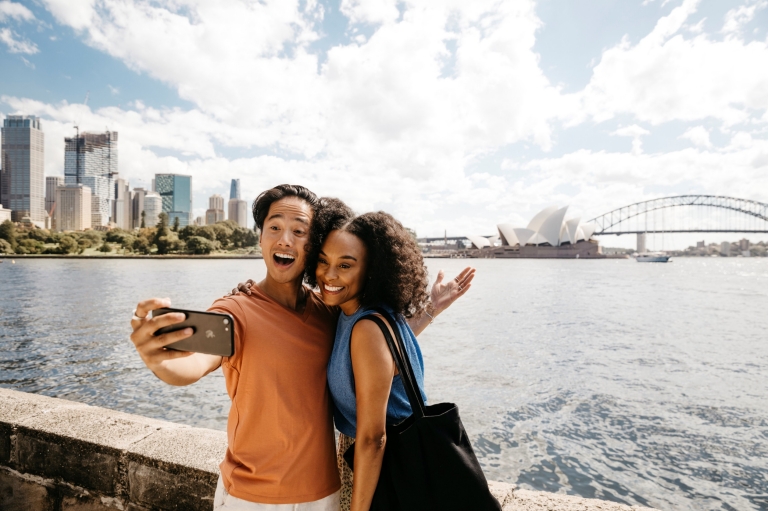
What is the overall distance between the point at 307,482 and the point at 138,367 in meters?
9.00

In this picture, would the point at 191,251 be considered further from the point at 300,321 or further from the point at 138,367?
the point at 300,321

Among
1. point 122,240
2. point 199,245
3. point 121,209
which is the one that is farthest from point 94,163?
point 199,245

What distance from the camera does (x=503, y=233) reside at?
90.2m

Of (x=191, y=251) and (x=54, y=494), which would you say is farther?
(x=191, y=251)

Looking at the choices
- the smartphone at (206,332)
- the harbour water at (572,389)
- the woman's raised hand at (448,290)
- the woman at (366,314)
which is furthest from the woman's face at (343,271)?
the harbour water at (572,389)

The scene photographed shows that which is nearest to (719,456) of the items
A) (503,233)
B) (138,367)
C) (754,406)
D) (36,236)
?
(754,406)

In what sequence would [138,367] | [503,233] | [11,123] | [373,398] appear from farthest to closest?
[11,123] → [503,233] → [138,367] → [373,398]

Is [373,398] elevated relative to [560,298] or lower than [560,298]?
elevated

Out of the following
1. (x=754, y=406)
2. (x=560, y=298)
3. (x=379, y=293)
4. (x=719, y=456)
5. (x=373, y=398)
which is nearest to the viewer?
(x=373, y=398)

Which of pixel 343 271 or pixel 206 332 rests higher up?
pixel 343 271

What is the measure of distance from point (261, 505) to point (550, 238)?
8703 centimetres

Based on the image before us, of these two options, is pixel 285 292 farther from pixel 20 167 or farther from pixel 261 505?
pixel 20 167

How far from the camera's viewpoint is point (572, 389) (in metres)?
8.18

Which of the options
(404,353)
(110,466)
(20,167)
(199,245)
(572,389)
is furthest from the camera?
(20,167)
